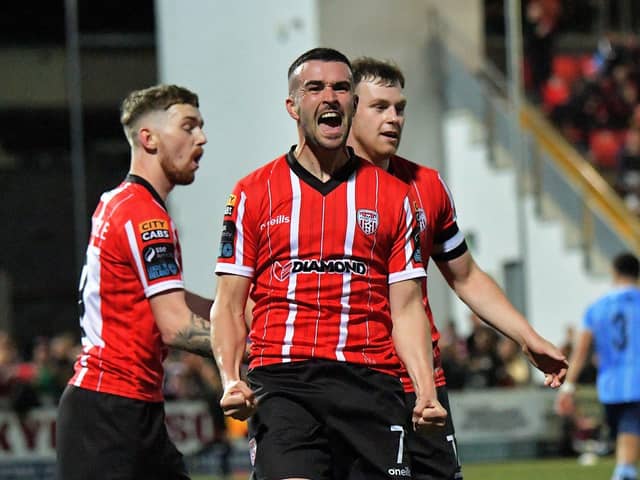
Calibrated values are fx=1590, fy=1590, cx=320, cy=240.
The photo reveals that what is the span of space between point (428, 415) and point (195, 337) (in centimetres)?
110

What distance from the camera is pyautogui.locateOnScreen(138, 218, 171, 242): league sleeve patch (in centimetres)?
619

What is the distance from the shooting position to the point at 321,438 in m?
5.62

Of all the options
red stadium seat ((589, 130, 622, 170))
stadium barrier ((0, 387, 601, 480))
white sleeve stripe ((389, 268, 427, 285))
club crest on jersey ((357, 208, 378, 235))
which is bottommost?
stadium barrier ((0, 387, 601, 480))

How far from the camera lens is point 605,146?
913 inches

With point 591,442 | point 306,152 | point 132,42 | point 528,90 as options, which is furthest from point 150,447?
point 132,42

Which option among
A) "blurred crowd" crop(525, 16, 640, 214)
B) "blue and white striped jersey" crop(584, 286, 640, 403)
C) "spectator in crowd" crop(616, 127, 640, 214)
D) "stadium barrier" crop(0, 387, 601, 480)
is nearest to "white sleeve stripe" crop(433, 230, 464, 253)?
"blue and white striped jersey" crop(584, 286, 640, 403)

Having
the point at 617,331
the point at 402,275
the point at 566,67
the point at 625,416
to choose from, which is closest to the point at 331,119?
the point at 402,275

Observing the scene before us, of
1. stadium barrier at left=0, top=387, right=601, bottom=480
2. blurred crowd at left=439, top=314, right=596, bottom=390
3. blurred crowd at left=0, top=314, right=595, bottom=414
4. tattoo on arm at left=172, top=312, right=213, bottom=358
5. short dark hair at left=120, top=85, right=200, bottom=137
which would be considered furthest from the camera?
blurred crowd at left=439, top=314, right=596, bottom=390

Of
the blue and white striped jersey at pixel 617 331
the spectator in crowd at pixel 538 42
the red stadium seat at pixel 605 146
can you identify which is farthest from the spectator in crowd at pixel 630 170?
the blue and white striped jersey at pixel 617 331

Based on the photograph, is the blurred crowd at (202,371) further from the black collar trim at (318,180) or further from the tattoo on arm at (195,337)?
the black collar trim at (318,180)

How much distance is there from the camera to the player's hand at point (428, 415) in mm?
5483

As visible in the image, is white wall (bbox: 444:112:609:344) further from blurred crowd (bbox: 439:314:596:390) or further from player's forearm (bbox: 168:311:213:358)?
player's forearm (bbox: 168:311:213:358)

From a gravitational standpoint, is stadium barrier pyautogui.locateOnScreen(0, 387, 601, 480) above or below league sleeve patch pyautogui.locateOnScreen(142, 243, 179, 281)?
below

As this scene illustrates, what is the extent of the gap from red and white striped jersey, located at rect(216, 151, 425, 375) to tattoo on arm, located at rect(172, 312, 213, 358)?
0.42 m
